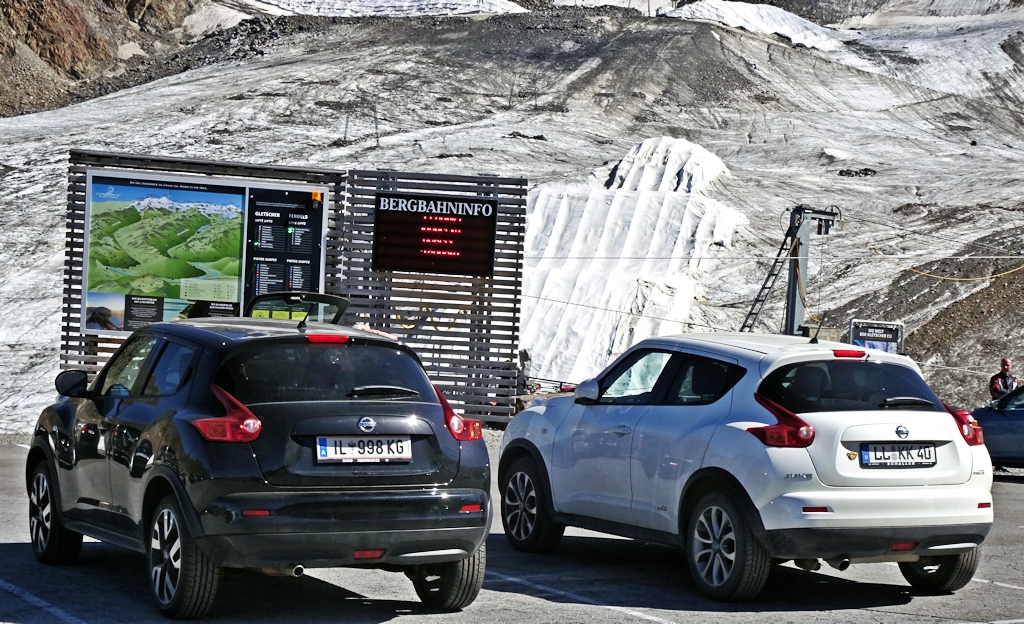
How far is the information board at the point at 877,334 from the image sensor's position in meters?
23.8

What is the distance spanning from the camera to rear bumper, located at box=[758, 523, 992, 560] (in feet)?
23.5

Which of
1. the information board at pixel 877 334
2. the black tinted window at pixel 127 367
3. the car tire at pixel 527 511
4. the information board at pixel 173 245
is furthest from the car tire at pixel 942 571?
the information board at pixel 877 334

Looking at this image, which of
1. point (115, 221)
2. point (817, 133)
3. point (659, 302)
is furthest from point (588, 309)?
point (817, 133)

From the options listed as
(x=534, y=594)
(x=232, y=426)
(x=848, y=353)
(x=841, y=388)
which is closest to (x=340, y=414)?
(x=232, y=426)

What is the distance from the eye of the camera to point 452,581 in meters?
6.95

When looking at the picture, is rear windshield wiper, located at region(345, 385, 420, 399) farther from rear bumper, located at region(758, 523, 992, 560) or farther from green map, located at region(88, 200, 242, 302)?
green map, located at region(88, 200, 242, 302)

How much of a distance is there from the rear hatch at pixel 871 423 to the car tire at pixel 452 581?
1963 millimetres

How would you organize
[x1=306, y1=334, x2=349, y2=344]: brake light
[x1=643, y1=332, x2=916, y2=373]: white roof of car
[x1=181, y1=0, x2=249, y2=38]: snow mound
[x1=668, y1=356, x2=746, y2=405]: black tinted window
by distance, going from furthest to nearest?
[x1=181, y1=0, x2=249, y2=38]: snow mound → [x1=668, y1=356, x2=746, y2=405]: black tinted window → [x1=643, y1=332, x2=916, y2=373]: white roof of car → [x1=306, y1=334, x2=349, y2=344]: brake light

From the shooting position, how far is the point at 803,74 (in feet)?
223

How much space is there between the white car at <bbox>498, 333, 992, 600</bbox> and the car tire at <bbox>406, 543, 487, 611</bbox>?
4.81ft

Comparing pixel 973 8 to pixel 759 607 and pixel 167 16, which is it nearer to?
pixel 167 16

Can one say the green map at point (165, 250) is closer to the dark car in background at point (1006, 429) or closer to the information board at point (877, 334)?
the dark car in background at point (1006, 429)

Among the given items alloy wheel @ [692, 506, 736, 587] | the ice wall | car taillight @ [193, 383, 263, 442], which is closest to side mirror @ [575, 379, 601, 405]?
alloy wheel @ [692, 506, 736, 587]

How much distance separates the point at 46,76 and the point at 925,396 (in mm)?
72307
